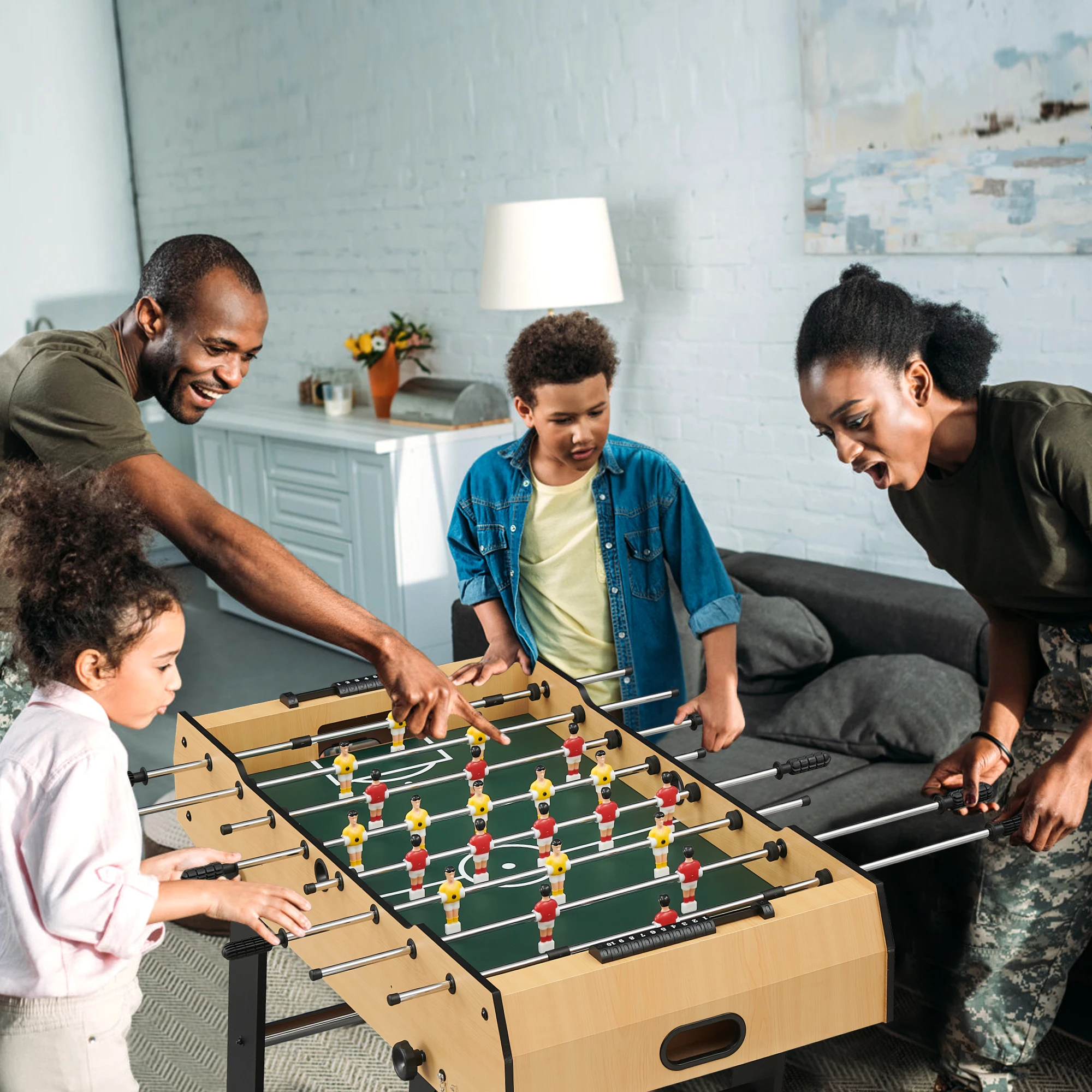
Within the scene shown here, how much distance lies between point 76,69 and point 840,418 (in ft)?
18.9

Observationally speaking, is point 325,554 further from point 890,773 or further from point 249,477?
point 890,773

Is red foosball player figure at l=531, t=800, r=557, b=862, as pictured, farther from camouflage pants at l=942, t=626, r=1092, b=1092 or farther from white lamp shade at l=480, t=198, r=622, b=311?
white lamp shade at l=480, t=198, r=622, b=311

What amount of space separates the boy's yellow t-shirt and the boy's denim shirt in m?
0.02

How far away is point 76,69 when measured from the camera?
248 inches

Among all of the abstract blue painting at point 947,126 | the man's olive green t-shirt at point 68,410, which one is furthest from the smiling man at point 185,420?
the abstract blue painting at point 947,126

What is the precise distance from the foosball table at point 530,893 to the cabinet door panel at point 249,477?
313 cm

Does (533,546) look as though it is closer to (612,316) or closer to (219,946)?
(219,946)

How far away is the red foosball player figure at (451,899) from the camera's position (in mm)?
1606

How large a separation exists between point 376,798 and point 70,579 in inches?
23.6

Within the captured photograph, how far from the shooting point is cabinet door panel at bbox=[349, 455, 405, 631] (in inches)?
182

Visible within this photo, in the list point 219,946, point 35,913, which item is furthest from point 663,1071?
point 219,946

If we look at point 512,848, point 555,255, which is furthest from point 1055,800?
point 555,255

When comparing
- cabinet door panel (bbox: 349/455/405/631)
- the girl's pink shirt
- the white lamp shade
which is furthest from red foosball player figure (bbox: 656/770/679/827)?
cabinet door panel (bbox: 349/455/405/631)

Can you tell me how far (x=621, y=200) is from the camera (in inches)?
164
